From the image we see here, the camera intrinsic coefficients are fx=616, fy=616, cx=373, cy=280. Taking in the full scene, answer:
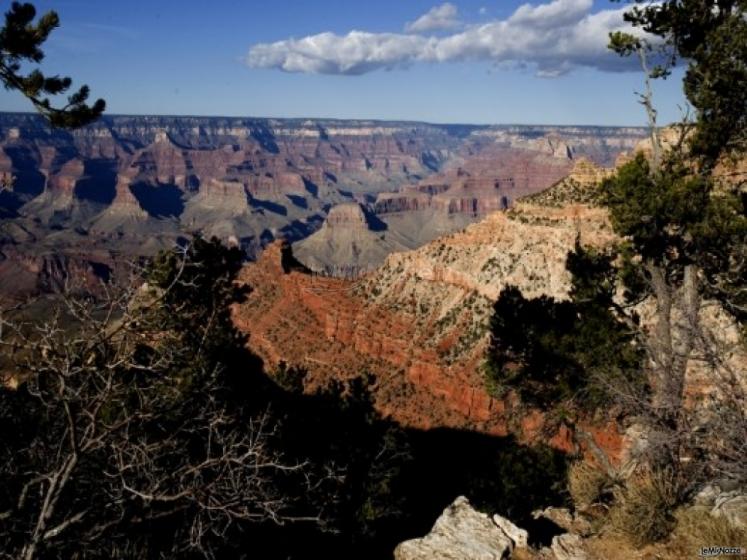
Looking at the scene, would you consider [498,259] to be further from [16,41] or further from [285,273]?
[16,41]

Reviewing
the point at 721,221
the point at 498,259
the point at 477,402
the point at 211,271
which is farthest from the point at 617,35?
the point at 498,259

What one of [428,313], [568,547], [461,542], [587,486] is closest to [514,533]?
[568,547]

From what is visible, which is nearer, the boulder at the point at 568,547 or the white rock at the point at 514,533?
the boulder at the point at 568,547

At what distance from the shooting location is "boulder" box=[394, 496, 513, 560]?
10422mm

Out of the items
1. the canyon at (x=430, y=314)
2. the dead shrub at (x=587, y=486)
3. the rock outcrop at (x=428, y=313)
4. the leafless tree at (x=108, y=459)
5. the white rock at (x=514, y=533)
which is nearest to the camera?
the leafless tree at (x=108, y=459)

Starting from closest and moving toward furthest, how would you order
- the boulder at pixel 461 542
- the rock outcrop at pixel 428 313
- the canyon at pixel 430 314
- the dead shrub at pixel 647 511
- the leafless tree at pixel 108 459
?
→ the leafless tree at pixel 108 459
the dead shrub at pixel 647 511
the boulder at pixel 461 542
the canyon at pixel 430 314
the rock outcrop at pixel 428 313

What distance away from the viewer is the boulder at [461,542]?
1042cm

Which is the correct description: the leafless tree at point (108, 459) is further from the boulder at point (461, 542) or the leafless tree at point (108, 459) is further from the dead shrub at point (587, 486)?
the dead shrub at point (587, 486)

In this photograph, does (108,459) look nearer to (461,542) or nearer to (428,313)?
(461,542)

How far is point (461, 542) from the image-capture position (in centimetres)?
1077

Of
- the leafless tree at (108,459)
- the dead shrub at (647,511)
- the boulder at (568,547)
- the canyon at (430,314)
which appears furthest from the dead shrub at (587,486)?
the canyon at (430,314)

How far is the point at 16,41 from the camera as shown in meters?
13.8

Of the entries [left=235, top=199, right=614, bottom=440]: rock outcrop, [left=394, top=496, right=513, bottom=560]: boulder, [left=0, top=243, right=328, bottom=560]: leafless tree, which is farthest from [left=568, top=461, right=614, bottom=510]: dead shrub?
[left=235, top=199, right=614, bottom=440]: rock outcrop

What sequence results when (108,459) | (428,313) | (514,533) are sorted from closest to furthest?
(108,459)
(514,533)
(428,313)
